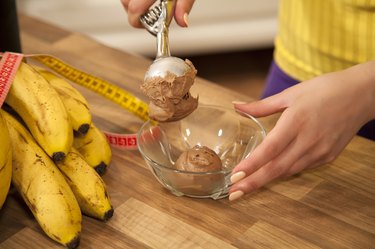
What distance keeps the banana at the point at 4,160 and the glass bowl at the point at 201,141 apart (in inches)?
8.6

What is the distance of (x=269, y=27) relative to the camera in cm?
289

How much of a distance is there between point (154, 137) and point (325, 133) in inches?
11.2

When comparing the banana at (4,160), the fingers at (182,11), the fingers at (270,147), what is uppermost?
the fingers at (182,11)

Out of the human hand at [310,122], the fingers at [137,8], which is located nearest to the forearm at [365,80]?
the human hand at [310,122]

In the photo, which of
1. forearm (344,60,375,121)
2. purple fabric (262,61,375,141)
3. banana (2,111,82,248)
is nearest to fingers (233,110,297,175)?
forearm (344,60,375,121)

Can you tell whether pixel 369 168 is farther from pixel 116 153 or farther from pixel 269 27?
pixel 269 27

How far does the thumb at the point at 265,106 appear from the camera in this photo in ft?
3.77

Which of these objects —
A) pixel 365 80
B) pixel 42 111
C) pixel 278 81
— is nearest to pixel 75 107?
pixel 42 111

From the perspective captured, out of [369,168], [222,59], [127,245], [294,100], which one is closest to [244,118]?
[294,100]

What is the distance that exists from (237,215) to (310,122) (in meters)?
0.19

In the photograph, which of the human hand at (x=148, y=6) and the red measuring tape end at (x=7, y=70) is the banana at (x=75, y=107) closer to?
the red measuring tape end at (x=7, y=70)

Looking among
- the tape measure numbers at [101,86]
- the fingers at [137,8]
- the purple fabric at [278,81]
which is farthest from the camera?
the purple fabric at [278,81]

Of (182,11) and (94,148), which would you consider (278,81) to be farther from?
(94,148)

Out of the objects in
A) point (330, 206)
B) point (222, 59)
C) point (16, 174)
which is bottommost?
point (222, 59)
